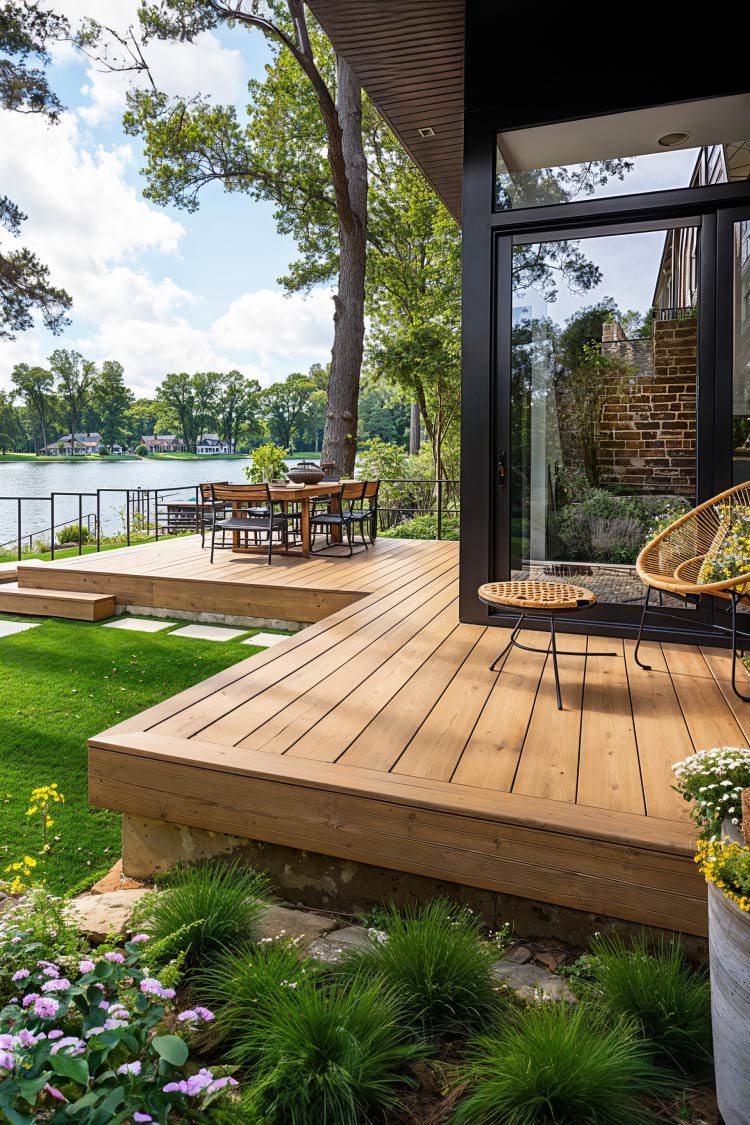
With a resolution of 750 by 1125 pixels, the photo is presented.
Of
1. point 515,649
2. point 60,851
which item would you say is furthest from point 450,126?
point 60,851

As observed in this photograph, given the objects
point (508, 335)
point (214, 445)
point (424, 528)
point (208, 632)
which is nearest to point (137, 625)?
point (208, 632)

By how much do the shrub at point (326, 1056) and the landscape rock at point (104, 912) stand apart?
21.6 inches

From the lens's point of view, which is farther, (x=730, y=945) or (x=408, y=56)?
(x=408, y=56)

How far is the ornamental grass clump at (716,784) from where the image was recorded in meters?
1.40

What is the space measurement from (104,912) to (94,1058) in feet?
2.44

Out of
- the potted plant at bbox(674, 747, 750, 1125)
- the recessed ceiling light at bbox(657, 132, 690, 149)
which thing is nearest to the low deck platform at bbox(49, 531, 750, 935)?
the potted plant at bbox(674, 747, 750, 1125)

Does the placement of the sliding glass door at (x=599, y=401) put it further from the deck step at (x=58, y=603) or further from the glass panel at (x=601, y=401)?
the deck step at (x=58, y=603)

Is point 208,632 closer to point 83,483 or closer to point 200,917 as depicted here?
point 200,917

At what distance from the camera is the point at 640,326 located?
3.80 m

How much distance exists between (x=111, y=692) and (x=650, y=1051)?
3204 mm

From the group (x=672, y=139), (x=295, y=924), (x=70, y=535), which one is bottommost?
(x=295, y=924)

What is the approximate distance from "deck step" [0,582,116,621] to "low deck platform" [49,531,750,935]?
105 inches

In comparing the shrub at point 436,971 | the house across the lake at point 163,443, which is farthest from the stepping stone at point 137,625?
the house across the lake at point 163,443

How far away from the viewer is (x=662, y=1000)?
4.95 ft
